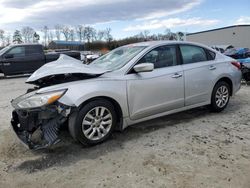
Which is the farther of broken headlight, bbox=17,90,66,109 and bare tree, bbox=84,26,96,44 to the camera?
bare tree, bbox=84,26,96,44

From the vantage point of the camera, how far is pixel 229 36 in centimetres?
4347

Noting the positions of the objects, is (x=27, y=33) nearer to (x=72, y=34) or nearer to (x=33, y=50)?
(x=72, y=34)

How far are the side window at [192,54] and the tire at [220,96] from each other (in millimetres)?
649

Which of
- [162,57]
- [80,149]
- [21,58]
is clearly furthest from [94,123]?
[21,58]

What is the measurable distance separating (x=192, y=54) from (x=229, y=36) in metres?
42.7

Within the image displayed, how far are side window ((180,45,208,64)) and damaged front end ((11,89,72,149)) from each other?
249 cm

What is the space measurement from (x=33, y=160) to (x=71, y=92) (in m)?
1.06

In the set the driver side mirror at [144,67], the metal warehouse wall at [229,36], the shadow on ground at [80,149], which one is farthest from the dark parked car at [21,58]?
the metal warehouse wall at [229,36]

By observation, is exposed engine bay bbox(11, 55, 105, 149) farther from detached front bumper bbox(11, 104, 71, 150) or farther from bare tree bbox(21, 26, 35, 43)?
bare tree bbox(21, 26, 35, 43)

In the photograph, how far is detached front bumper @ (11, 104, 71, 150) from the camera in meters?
3.54

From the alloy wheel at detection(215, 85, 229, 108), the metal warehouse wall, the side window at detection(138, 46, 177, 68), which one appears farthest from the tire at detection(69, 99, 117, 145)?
the metal warehouse wall

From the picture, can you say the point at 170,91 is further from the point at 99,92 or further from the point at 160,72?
the point at 99,92

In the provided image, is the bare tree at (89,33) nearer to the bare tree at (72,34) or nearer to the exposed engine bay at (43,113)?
the bare tree at (72,34)

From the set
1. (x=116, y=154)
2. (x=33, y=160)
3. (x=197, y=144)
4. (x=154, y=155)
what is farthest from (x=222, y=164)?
(x=33, y=160)
